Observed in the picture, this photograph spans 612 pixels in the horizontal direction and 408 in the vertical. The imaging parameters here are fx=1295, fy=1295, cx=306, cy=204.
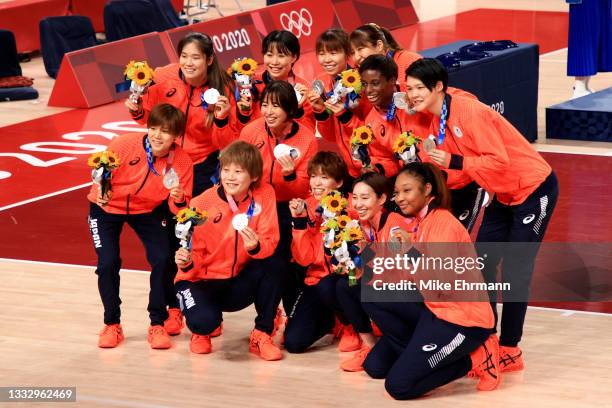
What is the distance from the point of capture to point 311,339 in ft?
26.9

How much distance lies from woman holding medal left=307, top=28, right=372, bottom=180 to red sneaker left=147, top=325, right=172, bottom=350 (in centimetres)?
163

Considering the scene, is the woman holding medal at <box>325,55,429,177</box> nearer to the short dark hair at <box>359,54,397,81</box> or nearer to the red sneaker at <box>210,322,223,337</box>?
the short dark hair at <box>359,54,397,81</box>

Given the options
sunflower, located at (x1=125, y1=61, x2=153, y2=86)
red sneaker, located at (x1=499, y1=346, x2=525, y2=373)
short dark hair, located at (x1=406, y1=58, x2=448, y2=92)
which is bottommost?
red sneaker, located at (x1=499, y1=346, x2=525, y2=373)

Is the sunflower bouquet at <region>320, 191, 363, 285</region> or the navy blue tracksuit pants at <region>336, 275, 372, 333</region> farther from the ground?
the sunflower bouquet at <region>320, 191, 363, 285</region>

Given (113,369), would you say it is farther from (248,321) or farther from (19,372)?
(248,321)

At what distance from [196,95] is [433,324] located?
2736 mm

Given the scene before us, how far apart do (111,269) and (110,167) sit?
0.67 metres

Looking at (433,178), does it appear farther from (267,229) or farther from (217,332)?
(217,332)

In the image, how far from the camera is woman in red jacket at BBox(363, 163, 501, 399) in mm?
7305

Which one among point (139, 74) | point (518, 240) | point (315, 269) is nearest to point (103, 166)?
point (139, 74)

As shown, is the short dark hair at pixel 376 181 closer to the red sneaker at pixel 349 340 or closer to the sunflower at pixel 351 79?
the sunflower at pixel 351 79

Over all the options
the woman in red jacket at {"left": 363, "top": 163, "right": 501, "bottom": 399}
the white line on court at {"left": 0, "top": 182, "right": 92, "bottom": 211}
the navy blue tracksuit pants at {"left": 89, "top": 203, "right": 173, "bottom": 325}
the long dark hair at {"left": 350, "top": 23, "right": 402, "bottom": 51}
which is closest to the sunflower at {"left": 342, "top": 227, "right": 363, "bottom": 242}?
the woman in red jacket at {"left": 363, "top": 163, "right": 501, "bottom": 399}

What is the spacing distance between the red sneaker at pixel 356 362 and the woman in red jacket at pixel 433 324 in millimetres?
275

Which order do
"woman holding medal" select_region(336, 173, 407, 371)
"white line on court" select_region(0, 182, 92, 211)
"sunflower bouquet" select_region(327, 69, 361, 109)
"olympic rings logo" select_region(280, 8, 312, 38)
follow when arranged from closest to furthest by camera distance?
"woman holding medal" select_region(336, 173, 407, 371), "sunflower bouquet" select_region(327, 69, 361, 109), "white line on court" select_region(0, 182, 92, 211), "olympic rings logo" select_region(280, 8, 312, 38)
